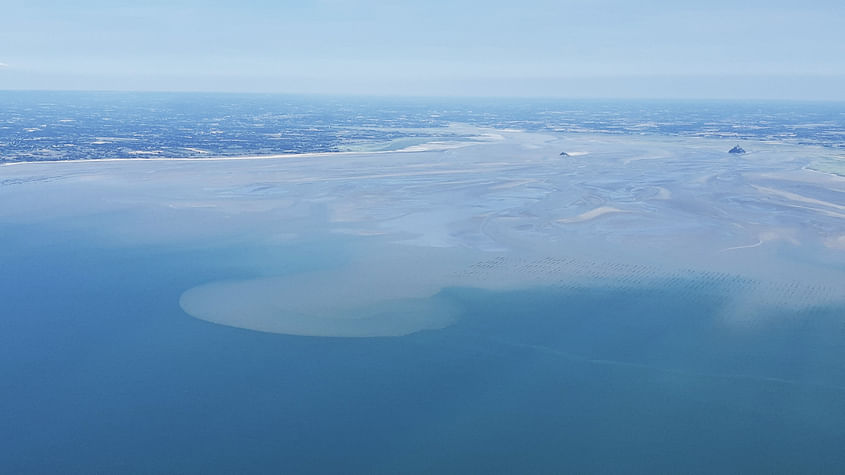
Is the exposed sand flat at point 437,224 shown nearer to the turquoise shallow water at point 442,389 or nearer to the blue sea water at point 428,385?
the blue sea water at point 428,385

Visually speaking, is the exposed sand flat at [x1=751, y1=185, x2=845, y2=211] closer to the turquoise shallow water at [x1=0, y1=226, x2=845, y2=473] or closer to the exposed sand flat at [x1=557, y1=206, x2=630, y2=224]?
the exposed sand flat at [x1=557, y1=206, x2=630, y2=224]

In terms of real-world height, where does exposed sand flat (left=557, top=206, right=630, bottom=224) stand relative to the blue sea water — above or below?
above

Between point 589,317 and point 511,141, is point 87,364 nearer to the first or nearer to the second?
point 589,317

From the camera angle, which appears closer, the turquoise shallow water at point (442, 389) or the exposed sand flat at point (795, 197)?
the turquoise shallow water at point (442, 389)

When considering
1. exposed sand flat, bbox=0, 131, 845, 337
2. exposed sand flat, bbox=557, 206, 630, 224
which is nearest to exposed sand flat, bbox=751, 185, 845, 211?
exposed sand flat, bbox=0, 131, 845, 337

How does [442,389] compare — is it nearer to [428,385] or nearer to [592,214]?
[428,385]

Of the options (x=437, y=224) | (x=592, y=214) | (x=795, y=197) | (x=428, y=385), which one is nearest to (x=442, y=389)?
(x=428, y=385)

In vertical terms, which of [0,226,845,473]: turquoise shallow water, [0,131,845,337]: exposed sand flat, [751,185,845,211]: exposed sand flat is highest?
[751,185,845,211]: exposed sand flat

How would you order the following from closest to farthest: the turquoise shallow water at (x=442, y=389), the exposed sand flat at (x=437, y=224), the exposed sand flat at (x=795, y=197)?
the turquoise shallow water at (x=442, y=389) → the exposed sand flat at (x=437, y=224) → the exposed sand flat at (x=795, y=197)

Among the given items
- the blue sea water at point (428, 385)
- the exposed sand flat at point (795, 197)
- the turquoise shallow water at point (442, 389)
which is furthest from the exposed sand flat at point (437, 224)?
the turquoise shallow water at point (442, 389)

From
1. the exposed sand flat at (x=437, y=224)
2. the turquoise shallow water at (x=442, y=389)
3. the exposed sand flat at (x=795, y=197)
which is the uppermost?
the exposed sand flat at (x=795, y=197)
